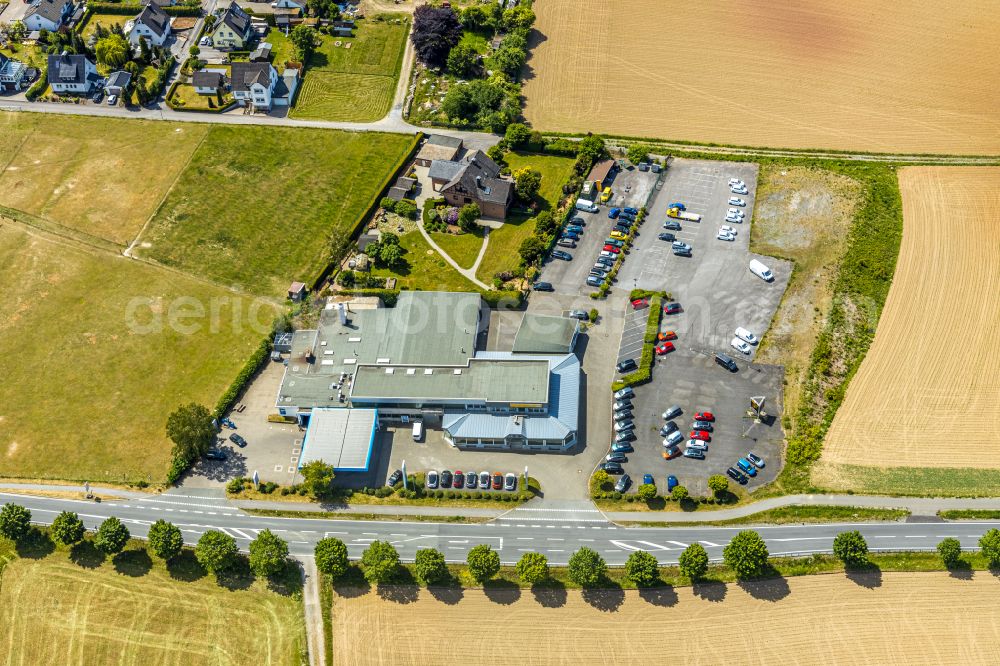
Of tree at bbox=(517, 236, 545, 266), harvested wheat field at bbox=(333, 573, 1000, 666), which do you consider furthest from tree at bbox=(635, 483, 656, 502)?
tree at bbox=(517, 236, 545, 266)

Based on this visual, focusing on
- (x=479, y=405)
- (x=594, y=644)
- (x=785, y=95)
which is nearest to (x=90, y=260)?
(x=479, y=405)

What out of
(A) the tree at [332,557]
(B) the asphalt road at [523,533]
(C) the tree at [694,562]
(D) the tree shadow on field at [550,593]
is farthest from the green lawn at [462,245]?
(C) the tree at [694,562]

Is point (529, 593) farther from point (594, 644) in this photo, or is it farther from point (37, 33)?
A: point (37, 33)

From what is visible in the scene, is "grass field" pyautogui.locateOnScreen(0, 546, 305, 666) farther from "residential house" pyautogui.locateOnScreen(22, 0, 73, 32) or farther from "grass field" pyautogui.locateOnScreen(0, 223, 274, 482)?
"residential house" pyautogui.locateOnScreen(22, 0, 73, 32)

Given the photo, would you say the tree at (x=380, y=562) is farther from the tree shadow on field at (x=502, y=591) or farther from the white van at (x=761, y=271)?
the white van at (x=761, y=271)

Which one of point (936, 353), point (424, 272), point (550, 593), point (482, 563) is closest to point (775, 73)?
point (936, 353)

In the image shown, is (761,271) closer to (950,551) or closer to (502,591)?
(950,551)
